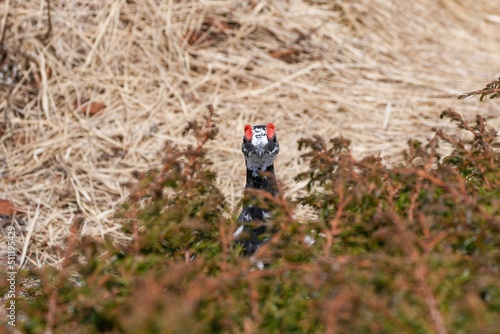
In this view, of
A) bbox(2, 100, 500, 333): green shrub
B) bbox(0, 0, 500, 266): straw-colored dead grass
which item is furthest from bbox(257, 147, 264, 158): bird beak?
bbox(0, 0, 500, 266): straw-colored dead grass

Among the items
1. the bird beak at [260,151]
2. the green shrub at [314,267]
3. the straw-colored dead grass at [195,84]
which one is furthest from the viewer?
the straw-colored dead grass at [195,84]

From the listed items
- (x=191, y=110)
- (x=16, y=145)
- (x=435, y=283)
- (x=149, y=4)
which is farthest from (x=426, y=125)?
(x=435, y=283)

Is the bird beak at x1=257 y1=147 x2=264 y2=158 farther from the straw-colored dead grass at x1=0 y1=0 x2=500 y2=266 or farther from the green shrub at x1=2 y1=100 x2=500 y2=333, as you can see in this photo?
the straw-colored dead grass at x1=0 y1=0 x2=500 y2=266

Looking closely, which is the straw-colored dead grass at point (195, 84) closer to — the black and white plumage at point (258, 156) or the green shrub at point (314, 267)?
the black and white plumage at point (258, 156)

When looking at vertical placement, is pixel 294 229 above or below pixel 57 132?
above

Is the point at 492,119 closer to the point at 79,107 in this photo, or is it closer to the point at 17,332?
the point at 79,107

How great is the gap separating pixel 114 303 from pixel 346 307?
0.62 metres

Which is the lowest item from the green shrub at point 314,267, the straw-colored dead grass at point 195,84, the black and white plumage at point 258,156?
the straw-colored dead grass at point 195,84

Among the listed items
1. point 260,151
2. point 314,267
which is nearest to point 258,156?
point 260,151

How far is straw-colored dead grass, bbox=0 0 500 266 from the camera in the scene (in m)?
5.03

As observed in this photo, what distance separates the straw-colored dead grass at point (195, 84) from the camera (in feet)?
16.5

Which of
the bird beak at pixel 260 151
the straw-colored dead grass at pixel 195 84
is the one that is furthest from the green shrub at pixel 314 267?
the straw-colored dead grass at pixel 195 84

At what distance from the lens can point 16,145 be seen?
17.0ft

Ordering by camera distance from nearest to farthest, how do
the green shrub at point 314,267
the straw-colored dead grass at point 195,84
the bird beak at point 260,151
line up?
the green shrub at point 314,267 < the bird beak at point 260,151 < the straw-colored dead grass at point 195,84
